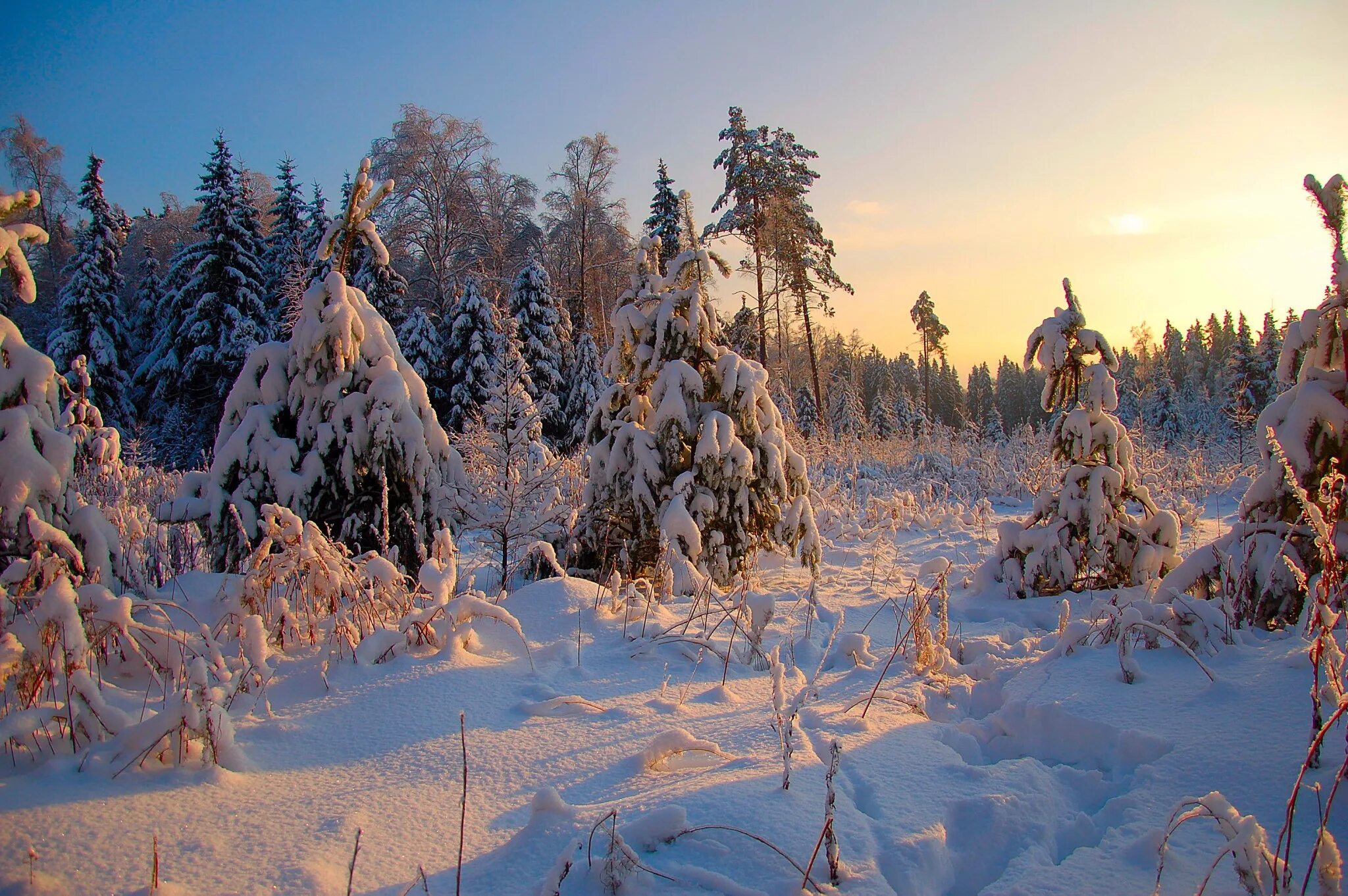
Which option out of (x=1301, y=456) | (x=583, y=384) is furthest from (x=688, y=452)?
(x=583, y=384)

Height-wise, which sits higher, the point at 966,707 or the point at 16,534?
the point at 16,534

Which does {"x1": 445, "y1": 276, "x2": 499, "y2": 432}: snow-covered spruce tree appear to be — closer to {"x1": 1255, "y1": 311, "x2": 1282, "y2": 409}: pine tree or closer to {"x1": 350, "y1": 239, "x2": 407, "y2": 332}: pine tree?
{"x1": 350, "y1": 239, "x2": 407, "y2": 332}: pine tree

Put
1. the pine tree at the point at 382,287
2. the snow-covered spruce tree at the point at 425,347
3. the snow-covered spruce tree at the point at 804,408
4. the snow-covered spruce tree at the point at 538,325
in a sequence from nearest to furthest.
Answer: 1. the snow-covered spruce tree at the point at 425,347
2. the snow-covered spruce tree at the point at 538,325
3. the pine tree at the point at 382,287
4. the snow-covered spruce tree at the point at 804,408

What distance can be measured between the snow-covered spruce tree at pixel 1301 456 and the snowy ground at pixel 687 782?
1.40 feet

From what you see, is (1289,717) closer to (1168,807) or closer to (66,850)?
(1168,807)

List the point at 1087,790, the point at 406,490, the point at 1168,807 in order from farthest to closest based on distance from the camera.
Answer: the point at 406,490
the point at 1087,790
the point at 1168,807

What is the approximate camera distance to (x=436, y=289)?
25.9m

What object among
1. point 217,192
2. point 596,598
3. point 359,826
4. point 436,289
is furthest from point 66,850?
point 217,192

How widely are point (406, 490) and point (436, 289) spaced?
23355 mm

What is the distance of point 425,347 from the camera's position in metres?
23.5

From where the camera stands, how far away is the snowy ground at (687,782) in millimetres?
1493

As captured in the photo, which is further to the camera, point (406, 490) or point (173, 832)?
point (406, 490)

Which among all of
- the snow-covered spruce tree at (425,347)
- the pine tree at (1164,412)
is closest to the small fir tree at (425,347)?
the snow-covered spruce tree at (425,347)

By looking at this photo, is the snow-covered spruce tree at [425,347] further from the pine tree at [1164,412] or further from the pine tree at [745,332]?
the pine tree at [1164,412]
